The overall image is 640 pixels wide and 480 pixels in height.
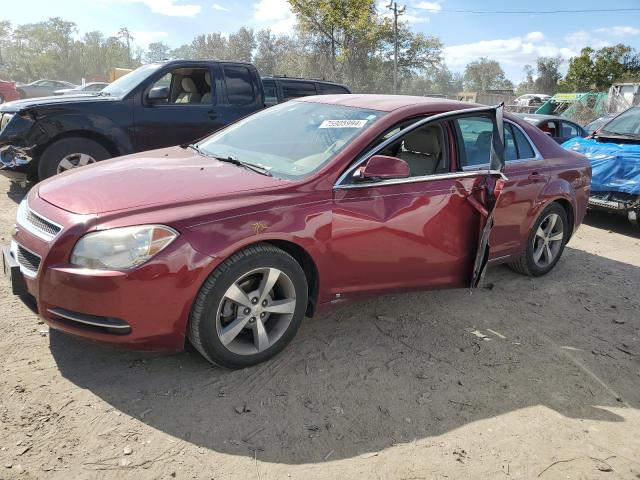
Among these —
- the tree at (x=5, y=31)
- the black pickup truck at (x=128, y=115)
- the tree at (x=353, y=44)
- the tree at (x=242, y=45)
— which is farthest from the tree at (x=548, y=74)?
the tree at (x=5, y=31)

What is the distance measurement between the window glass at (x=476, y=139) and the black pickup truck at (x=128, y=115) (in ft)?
13.9

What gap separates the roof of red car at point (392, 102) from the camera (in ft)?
11.9

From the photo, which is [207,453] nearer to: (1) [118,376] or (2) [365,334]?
(1) [118,376]

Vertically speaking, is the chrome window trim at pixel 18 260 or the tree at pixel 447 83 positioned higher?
the tree at pixel 447 83

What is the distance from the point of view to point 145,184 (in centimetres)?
294

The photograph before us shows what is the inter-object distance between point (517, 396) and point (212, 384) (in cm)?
178

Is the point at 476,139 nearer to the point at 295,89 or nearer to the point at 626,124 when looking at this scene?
the point at 626,124

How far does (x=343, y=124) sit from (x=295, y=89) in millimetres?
6051

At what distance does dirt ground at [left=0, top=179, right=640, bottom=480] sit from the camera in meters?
2.35

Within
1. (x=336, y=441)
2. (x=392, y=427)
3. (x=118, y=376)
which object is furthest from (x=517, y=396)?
(x=118, y=376)

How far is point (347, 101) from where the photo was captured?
389 centimetres

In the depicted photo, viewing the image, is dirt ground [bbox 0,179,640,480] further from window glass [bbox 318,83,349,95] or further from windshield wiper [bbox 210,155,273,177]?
window glass [bbox 318,83,349,95]

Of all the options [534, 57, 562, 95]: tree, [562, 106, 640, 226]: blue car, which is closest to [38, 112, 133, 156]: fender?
[562, 106, 640, 226]: blue car

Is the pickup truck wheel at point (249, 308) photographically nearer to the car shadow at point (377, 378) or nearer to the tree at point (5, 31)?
the car shadow at point (377, 378)
